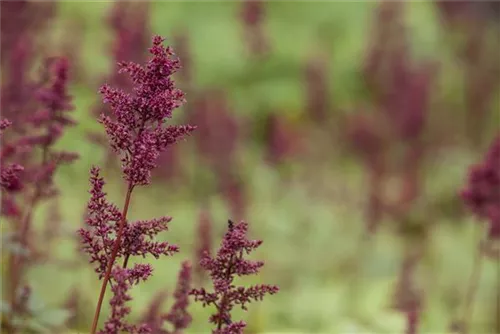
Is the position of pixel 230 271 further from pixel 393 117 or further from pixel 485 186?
pixel 393 117

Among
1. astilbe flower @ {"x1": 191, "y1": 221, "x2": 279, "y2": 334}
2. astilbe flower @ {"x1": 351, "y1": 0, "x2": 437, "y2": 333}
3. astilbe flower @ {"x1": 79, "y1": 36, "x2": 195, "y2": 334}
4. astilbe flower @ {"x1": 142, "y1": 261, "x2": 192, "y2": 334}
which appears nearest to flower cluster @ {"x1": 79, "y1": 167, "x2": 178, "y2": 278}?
astilbe flower @ {"x1": 79, "y1": 36, "x2": 195, "y2": 334}

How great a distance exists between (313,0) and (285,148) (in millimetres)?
5697

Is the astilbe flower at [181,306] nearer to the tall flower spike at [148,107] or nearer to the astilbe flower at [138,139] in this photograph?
the astilbe flower at [138,139]

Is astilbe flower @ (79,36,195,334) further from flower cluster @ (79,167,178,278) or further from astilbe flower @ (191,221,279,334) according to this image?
astilbe flower @ (191,221,279,334)

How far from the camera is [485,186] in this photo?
3316 millimetres

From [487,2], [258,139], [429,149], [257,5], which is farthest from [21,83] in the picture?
[487,2]

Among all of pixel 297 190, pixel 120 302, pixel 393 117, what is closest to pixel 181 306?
pixel 120 302

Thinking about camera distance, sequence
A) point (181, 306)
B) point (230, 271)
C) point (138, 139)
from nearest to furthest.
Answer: point (138, 139) < point (230, 271) < point (181, 306)

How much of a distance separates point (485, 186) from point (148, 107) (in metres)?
1.96

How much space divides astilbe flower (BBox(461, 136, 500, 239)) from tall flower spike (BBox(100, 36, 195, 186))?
187cm

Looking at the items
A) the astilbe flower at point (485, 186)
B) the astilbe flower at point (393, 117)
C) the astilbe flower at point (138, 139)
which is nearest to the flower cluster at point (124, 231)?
the astilbe flower at point (138, 139)

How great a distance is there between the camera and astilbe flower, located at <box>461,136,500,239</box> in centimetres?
329

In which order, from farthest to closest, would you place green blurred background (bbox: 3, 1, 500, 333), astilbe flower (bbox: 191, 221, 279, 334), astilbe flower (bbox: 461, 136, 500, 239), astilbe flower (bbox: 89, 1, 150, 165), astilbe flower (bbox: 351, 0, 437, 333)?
astilbe flower (bbox: 351, 0, 437, 333), green blurred background (bbox: 3, 1, 500, 333), astilbe flower (bbox: 89, 1, 150, 165), astilbe flower (bbox: 461, 136, 500, 239), astilbe flower (bbox: 191, 221, 279, 334)

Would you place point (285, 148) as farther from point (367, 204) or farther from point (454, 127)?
point (454, 127)
